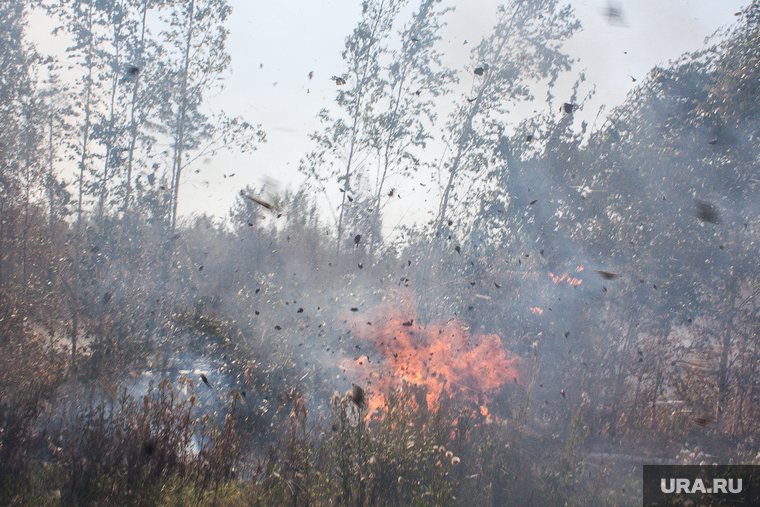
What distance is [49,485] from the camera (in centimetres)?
477

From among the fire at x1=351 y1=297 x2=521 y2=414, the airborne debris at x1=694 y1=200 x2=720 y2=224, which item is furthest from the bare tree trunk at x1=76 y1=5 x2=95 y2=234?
the airborne debris at x1=694 y1=200 x2=720 y2=224

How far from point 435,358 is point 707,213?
8012 millimetres

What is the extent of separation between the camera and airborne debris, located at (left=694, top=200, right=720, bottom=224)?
11.3 meters

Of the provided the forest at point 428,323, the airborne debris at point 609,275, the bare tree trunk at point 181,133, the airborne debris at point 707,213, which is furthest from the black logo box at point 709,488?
the bare tree trunk at point 181,133

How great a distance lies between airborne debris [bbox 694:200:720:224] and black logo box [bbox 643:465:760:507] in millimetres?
7084

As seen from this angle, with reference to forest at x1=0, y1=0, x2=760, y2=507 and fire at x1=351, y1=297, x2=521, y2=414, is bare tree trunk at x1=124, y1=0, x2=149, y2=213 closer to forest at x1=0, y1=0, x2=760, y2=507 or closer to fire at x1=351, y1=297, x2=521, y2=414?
forest at x1=0, y1=0, x2=760, y2=507

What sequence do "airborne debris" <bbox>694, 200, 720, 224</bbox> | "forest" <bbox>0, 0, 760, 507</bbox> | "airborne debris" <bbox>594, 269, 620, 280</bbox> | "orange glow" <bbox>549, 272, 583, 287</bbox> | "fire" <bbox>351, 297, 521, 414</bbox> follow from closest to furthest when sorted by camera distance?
"forest" <bbox>0, 0, 760, 507</bbox>, "fire" <bbox>351, 297, 521, 414</bbox>, "airborne debris" <bbox>694, 200, 720, 224</bbox>, "airborne debris" <bbox>594, 269, 620, 280</bbox>, "orange glow" <bbox>549, 272, 583, 287</bbox>

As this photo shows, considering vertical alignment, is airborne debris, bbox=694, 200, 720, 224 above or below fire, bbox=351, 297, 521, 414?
above

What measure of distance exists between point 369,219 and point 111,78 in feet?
43.8

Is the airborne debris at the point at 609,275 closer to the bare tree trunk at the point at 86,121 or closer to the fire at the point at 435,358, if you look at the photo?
the fire at the point at 435,358

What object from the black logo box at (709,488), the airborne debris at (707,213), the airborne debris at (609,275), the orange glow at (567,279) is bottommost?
the black logo box at (709,488)

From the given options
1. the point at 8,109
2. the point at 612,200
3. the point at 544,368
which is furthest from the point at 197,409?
the point at 8,109

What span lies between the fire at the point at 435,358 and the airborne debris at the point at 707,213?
19.9ft

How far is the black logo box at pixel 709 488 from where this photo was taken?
206 inches
